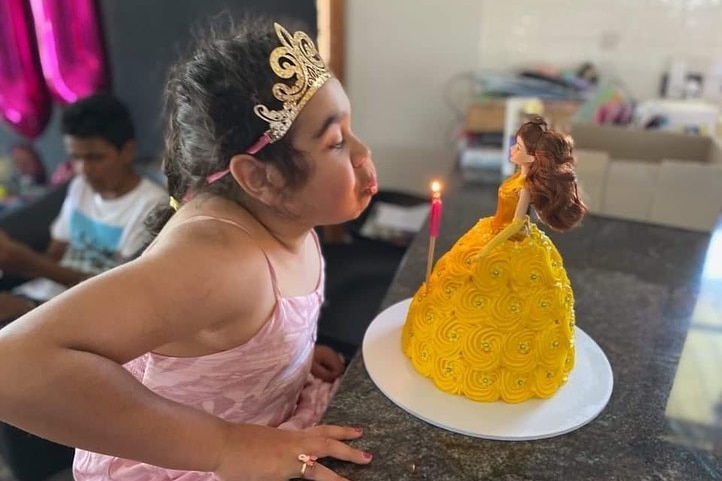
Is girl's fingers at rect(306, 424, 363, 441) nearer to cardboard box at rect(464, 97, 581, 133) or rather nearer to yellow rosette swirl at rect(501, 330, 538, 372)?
yellow rosette swirl at rect(501, 330, 538, 372)

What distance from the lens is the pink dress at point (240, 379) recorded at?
0.86 meters

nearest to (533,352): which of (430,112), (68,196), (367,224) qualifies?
(367,224)

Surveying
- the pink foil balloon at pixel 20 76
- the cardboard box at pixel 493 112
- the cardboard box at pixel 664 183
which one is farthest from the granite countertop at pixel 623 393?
the pink foil balloon at pixel 20 76

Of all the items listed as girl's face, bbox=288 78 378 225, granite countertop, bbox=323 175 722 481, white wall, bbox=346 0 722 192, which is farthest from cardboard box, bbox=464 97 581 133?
girl's face, bbox=288 78 378 225

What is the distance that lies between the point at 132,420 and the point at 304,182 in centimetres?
34

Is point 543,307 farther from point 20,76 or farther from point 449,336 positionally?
point 20,76

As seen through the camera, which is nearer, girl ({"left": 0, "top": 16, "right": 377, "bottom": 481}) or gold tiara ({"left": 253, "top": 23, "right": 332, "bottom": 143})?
girl ({"left": 0, "top": 16, "right": 377, "bottom": 481})

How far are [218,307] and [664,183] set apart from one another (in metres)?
1.02

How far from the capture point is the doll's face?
0.77 metres

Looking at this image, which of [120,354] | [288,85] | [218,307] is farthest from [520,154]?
[120,354]

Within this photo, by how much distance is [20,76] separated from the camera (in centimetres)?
214

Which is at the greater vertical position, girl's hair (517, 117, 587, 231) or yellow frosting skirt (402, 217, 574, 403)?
girl's hair (517, 117, 587, 231)

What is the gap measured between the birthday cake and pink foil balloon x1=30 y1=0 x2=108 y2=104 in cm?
167

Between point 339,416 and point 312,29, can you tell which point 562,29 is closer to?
point 312,29
